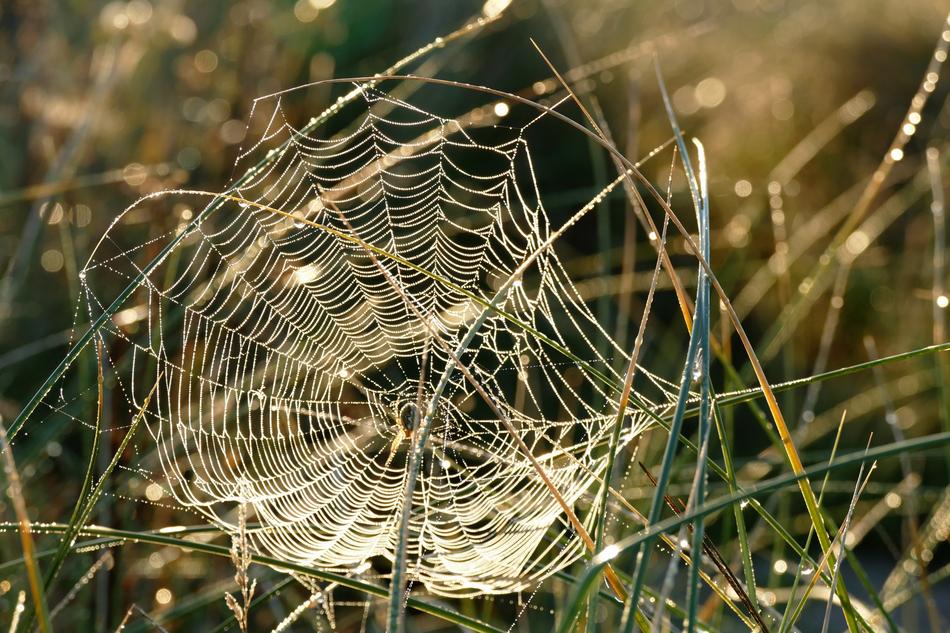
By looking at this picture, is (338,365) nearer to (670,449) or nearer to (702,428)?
(702,428)

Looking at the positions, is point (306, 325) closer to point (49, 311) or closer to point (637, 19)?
point (49, 311)

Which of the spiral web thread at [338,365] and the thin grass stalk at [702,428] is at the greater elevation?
the thin grass stalk at [702,428]

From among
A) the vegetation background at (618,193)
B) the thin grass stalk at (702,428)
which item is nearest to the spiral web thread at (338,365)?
the vegetation background at (618,193)

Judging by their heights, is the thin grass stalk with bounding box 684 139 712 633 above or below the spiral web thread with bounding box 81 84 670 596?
above

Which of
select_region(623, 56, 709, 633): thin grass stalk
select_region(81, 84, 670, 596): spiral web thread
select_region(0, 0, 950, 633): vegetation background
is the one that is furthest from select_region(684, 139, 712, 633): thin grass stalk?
select_region(0, 0, 950, 633): vegetation background

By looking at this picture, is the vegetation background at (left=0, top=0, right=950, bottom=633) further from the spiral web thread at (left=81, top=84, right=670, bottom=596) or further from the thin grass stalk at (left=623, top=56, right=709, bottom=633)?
the thin grass stalk at (left=623, top=56, right=709, bottom=633)

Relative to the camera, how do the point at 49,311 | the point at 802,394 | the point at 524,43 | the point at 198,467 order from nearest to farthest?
1. the point at 198,467
2. the point at 49,311
3. the point at 802,394
4. the point at 524,43

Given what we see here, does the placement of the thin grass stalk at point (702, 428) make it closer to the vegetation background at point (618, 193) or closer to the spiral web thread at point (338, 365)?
the spiral web thread at point (338, 365)

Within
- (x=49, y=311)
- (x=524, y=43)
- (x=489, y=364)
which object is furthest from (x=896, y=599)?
(x=524, y=43)

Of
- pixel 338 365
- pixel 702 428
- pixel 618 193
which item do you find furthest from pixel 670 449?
pixel 618 193
